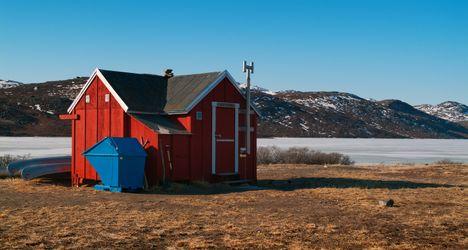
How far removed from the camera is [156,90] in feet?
70.7

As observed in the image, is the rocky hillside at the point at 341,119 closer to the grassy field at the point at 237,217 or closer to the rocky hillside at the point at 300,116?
the rocky hillside at the point at 300,116

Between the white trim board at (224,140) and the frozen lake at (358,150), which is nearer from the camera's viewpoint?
the white trim board at (224,140)

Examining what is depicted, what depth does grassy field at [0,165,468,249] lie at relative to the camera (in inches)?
402

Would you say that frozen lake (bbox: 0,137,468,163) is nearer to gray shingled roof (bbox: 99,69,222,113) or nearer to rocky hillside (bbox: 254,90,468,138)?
gray shingled roof (bbox: 99,69,222,113)

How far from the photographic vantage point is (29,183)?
815 inches

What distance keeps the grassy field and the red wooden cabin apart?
0.96 m

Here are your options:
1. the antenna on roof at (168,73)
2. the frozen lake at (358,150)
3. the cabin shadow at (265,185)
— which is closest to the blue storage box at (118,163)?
the cabin shadow at (265,185)

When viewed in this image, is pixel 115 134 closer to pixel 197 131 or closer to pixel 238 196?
pixel 197 131

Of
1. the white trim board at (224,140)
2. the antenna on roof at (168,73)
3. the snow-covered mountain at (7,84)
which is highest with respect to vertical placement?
the snow-covered mountain at (7,84)

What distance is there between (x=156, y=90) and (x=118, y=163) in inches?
174

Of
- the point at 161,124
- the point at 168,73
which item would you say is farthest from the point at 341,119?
the point at 161,124

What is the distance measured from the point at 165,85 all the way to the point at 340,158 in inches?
739

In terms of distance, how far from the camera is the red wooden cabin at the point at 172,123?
1911 cm

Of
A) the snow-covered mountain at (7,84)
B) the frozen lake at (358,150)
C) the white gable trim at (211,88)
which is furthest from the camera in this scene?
the snow-covered mountain at (7,84)
